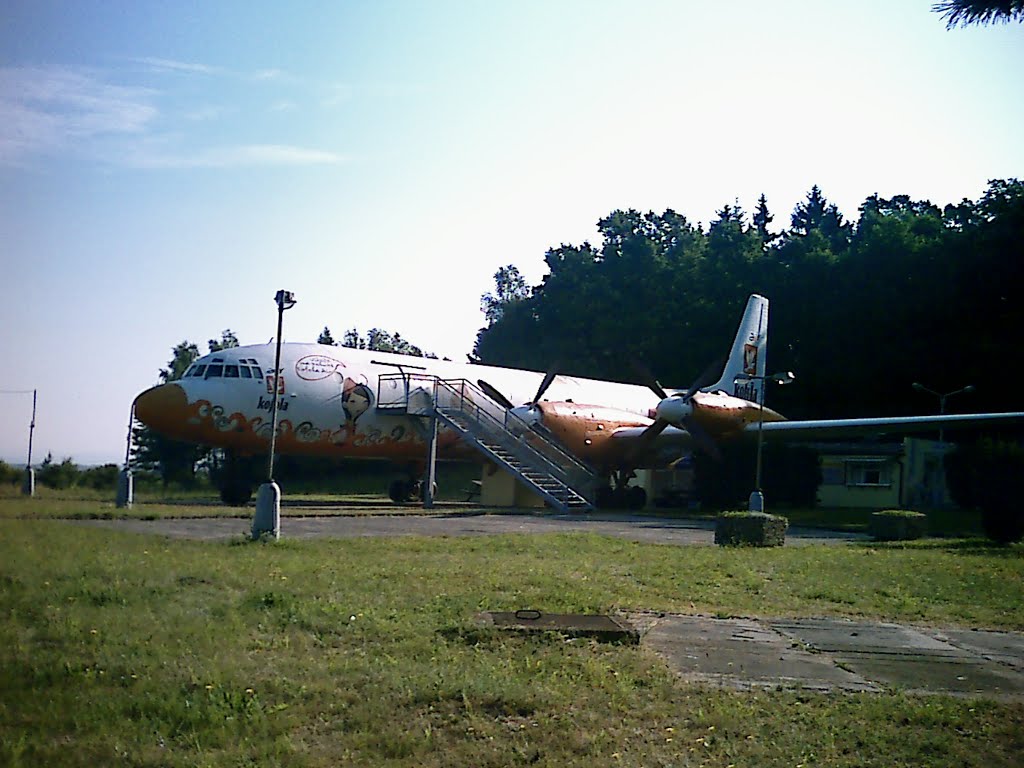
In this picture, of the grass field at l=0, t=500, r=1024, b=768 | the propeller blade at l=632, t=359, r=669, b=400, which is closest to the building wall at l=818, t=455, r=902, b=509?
the propeller blade at l=632, t=359, r=669, b=400

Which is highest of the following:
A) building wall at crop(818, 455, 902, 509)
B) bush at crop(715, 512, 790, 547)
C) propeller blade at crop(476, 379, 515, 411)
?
propeller blade at crop(476, 379, 515, 411)

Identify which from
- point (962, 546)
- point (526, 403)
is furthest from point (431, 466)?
point (962, 546)

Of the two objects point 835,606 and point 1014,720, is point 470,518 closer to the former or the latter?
point 835,606

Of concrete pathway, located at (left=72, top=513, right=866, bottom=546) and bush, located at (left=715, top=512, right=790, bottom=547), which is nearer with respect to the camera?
concrete pathway, located at (left=72, top=513, right=866, bottom=546)

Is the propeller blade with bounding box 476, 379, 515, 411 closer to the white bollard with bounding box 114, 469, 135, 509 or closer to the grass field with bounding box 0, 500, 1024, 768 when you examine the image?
the white bollard with bounding box 114, 469, 135, 509

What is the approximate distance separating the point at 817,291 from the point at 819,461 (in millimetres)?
17033

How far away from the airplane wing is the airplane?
0.05m

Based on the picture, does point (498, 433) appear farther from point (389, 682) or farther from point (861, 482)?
point (389, 682)

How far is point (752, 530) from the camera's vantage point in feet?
56.7

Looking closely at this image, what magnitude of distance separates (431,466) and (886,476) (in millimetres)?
21415

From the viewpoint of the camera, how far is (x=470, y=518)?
78.4ft

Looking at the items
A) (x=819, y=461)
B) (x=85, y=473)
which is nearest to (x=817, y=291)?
(x=819, y=461)

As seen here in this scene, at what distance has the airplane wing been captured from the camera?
3047 centimetres

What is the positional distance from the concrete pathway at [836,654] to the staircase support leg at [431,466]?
19941 mm
